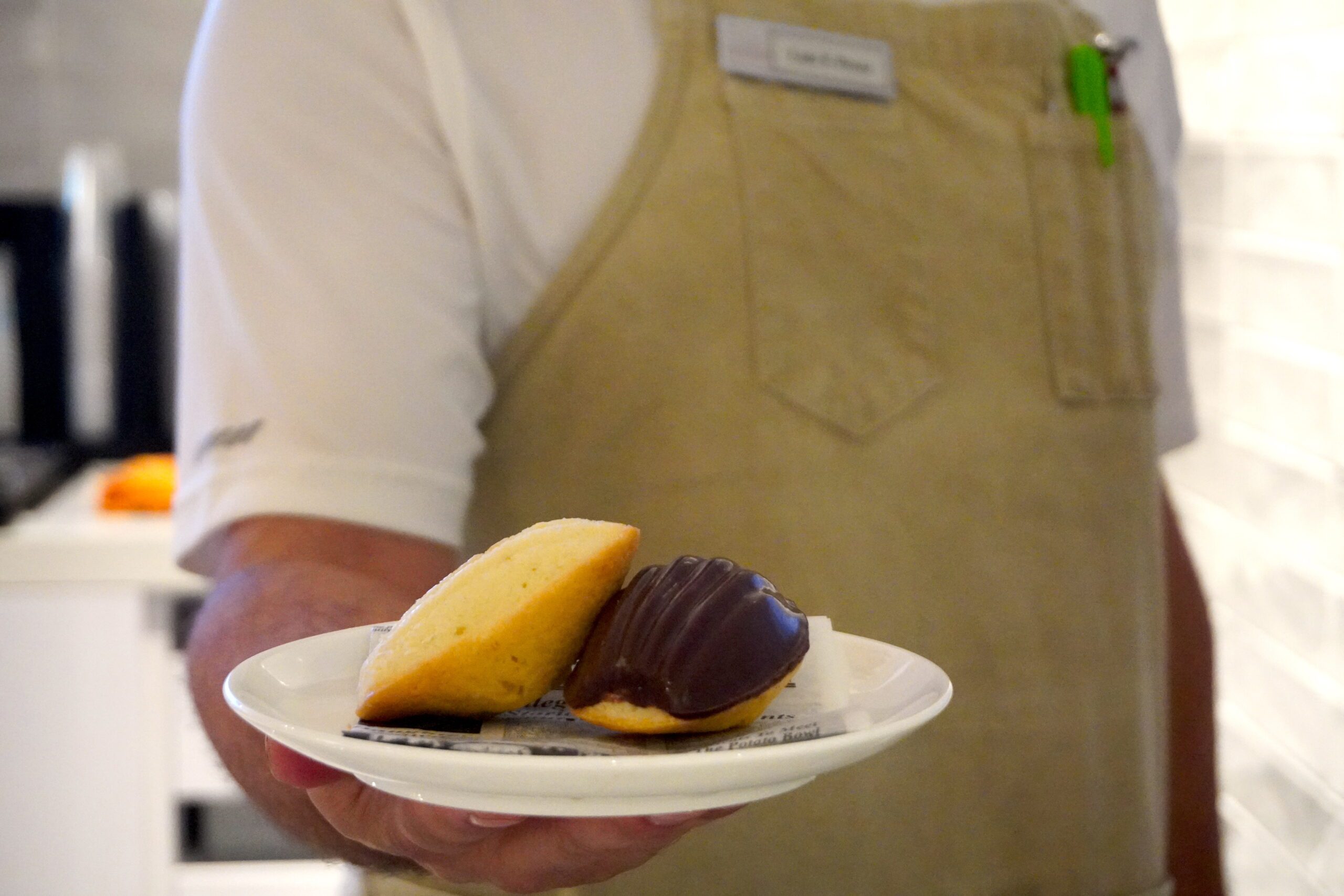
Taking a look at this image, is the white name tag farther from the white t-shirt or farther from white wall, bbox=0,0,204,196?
white wall, bbox=0,0,204,196

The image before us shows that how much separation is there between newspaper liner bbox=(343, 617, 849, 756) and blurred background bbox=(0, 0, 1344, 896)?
68 cm

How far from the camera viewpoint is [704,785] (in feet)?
0.79

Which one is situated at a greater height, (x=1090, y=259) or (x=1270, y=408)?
(x=1090, y=259)

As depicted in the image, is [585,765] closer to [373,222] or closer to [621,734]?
[621,734]

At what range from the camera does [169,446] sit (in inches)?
60.4

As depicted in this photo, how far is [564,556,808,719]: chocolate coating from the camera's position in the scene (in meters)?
0.28

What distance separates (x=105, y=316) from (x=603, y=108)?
1090 mm

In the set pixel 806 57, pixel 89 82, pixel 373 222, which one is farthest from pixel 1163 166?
pixel 89 82

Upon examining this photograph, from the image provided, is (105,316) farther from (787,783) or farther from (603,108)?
(787,783)

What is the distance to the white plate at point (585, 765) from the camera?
231 mm

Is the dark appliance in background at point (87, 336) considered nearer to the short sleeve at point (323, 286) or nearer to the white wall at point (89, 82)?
the white wall at point (89, 82)

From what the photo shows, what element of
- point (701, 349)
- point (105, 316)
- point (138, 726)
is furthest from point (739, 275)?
point (105, 316)

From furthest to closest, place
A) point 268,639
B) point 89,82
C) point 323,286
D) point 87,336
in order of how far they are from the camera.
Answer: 1. point 89,82
2. point 87,336
3. point 323,286
4. point 268,639

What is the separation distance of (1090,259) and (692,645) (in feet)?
1.46
